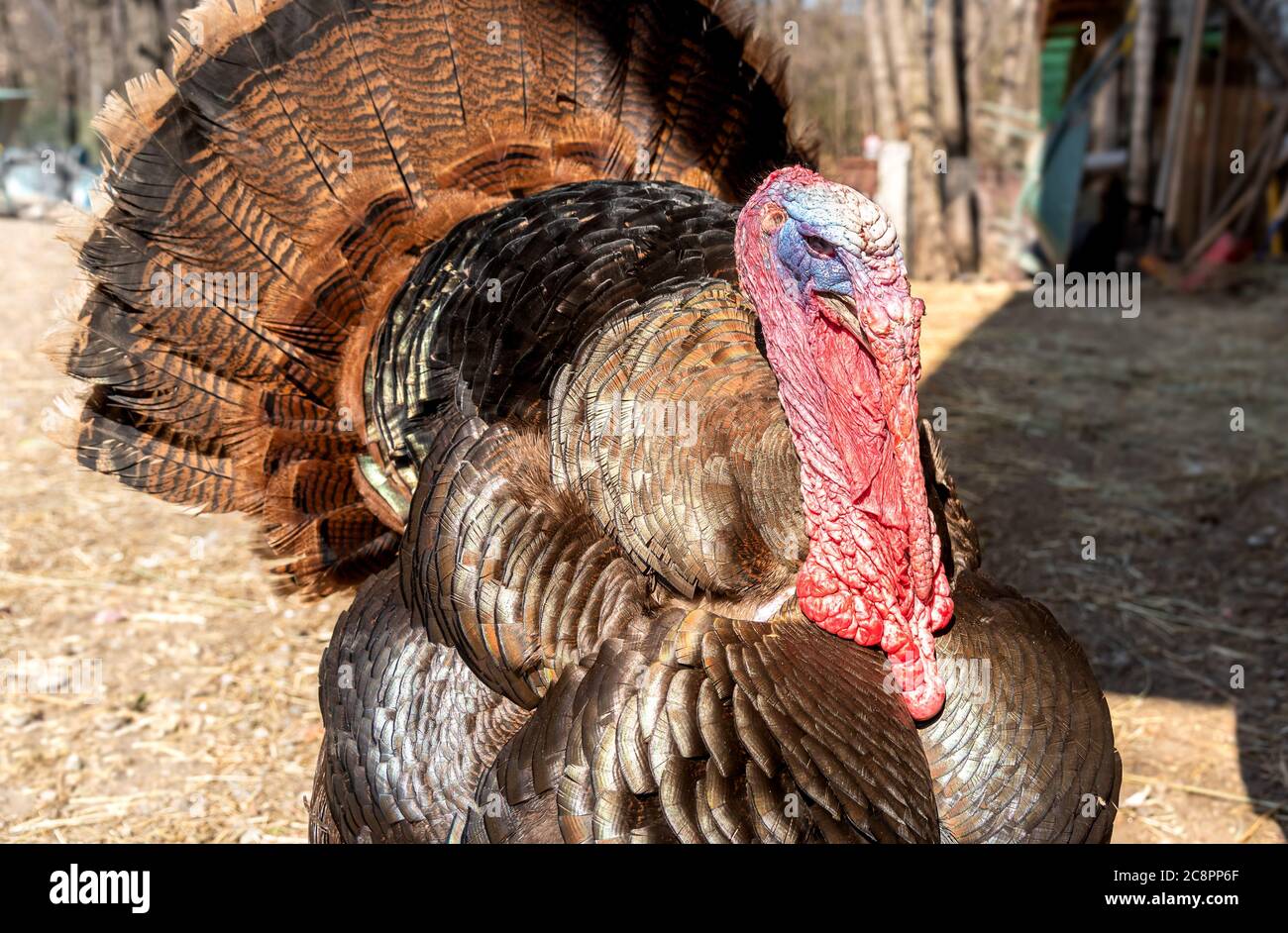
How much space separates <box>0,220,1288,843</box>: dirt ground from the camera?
10.9 feet

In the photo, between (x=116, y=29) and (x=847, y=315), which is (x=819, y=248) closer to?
(x=847, y=315)

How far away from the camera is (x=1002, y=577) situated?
180 inches

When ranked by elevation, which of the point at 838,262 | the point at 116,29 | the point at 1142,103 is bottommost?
the point at 838,262

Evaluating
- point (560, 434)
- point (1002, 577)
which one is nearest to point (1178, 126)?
point (1002, 577)

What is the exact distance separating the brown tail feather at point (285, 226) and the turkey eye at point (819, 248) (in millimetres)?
1291

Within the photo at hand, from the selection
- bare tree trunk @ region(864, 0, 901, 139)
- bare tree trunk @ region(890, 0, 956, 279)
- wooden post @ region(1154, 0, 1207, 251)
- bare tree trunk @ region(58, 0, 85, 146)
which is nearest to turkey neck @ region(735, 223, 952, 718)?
bare tree trunk @ region(890, 0, 956, 279)

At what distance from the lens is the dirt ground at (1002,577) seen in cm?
333

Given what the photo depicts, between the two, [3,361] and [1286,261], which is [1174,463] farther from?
[3,361]

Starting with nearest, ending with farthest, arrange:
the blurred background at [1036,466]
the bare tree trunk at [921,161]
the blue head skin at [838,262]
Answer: the blue head skin at [838,262] → the blurred background at [1036,466] → the bare tree trunk at [921,161]

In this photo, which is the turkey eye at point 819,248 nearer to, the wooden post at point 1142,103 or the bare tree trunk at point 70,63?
the wooden post at point 1142,103

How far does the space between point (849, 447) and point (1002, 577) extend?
2.71 m

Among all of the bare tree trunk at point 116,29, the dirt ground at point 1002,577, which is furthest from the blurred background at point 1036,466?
the bare tree trunk at point 116,29

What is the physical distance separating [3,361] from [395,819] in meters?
6.90
